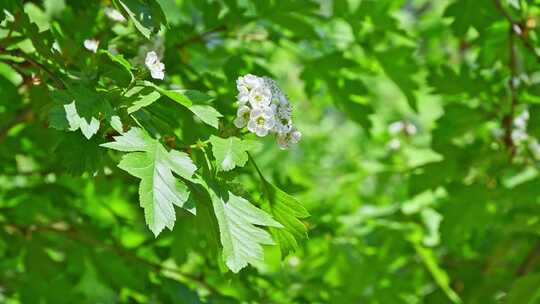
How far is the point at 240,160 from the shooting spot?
1.20m

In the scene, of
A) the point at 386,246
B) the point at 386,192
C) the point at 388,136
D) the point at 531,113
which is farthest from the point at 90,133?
the point at 386,192

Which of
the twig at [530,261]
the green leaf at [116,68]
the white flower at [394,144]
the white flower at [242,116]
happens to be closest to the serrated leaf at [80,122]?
the green leaf at [116,68]

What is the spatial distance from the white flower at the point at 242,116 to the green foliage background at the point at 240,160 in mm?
41

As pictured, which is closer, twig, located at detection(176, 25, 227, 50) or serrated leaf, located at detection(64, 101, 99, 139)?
serrated leaf, located at detection(64, 101, 99, 139)

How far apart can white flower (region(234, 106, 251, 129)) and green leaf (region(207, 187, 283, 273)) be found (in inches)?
4.9

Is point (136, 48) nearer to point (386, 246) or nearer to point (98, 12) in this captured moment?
point (98, 12)

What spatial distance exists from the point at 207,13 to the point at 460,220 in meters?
1.02

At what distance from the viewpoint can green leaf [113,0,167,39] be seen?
127cm

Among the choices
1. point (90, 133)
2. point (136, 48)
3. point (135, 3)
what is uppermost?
point (135, 3)

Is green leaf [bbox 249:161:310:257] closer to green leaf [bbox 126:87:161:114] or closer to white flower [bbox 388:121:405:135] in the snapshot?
green leaf [bbox 126:87:161:114]

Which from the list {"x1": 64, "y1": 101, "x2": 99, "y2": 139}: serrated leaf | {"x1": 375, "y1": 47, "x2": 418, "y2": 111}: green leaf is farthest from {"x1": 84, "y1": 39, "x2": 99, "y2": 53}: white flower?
{"x1": 375, "y1": 47, "x2": 418, "y2": 111}: green leaf

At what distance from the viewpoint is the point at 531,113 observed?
226 centimetres

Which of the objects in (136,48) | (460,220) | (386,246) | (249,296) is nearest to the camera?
(136,48)

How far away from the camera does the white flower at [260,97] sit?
4.10 ft
